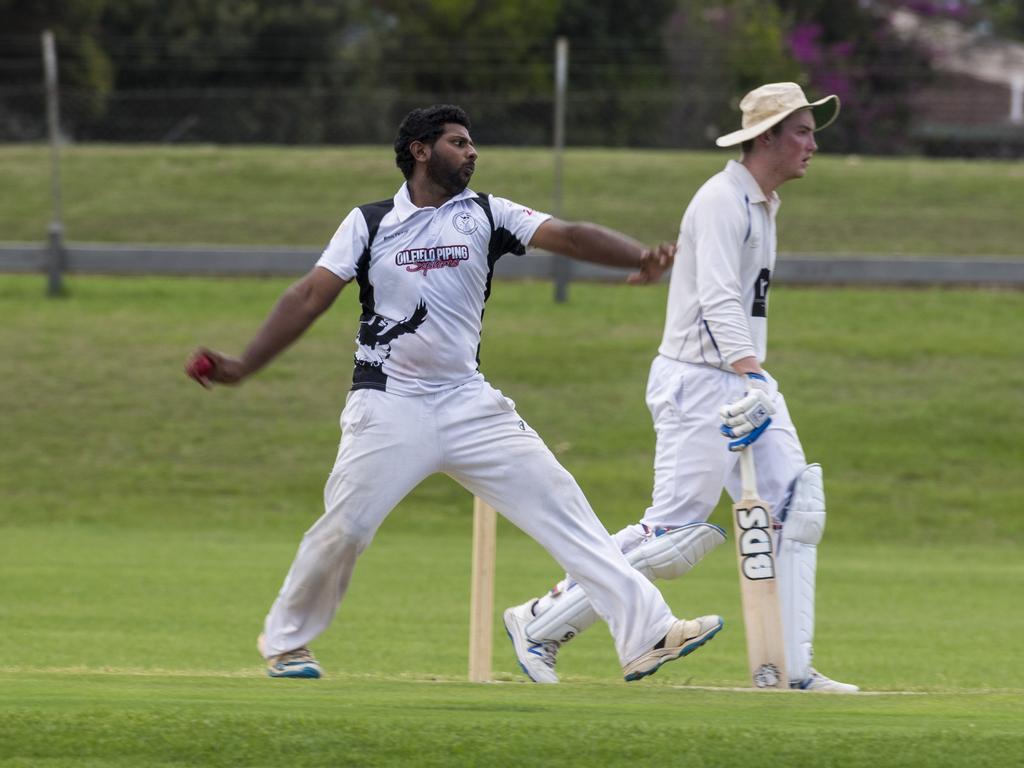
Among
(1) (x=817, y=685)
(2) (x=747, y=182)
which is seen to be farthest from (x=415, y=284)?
(1) (x=817, y=685)

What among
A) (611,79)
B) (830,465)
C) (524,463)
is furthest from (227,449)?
(611,79)

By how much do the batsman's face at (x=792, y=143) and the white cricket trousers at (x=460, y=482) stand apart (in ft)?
5.22

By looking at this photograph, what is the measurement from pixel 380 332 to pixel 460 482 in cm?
63

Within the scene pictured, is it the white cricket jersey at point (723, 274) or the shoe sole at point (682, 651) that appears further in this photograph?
the white cricket jersey at point (723, 274)

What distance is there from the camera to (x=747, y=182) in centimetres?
704

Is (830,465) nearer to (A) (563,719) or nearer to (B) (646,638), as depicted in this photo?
(B) (646,638)

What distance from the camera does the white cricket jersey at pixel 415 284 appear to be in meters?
6.29

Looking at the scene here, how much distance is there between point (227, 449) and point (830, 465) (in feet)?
17.4

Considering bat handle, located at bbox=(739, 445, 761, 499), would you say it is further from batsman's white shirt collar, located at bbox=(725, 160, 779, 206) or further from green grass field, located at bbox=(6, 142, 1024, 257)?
green grass field, located at bbox=(6, 142, 1024, 257)

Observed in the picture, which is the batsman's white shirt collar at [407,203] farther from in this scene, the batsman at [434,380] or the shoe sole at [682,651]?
the shoe sole at [682,651]

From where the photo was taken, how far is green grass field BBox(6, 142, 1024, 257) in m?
22.9

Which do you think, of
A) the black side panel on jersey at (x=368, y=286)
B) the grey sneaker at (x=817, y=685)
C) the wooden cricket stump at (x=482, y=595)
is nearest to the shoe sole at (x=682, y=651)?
the grey sneaker at (x=817, y=685)

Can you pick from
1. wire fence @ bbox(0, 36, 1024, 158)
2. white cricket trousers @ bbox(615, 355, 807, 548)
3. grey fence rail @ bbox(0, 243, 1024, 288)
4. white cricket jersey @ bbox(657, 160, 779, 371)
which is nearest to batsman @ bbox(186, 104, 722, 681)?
white cricket jersey @ bbox(657, 160, 779, 371)

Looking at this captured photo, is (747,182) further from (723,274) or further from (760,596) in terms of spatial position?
(760,596)
